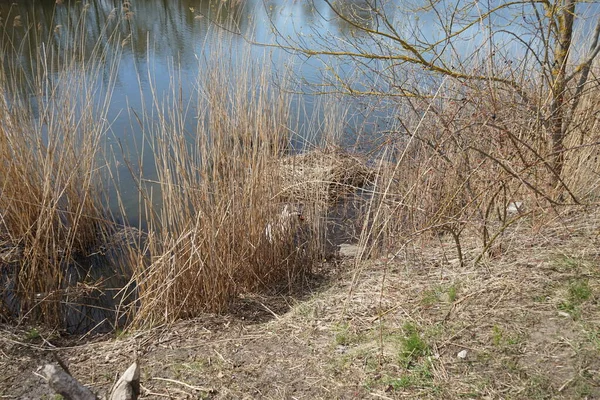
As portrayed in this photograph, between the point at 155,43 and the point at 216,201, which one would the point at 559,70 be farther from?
the point at 155,43

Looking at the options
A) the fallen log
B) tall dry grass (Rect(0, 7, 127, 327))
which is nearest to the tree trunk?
the fallen log

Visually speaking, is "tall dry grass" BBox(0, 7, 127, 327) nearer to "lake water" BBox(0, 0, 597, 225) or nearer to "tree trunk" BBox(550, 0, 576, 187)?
"lake water" BBox(0, 0, 597, 225)

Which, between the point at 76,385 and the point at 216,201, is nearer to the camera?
the point at 76,385

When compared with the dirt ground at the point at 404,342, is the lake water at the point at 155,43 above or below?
above

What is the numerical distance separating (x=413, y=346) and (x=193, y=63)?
17.8ft

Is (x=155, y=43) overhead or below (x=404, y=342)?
overhead

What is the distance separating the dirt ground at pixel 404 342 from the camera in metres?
1.83

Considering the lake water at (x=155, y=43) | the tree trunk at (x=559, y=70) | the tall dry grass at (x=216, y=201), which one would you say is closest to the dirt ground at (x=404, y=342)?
A: the tall dry grass at (x=216, y=201)

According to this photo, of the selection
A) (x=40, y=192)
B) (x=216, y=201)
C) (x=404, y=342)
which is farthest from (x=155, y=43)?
(x=404, y=342)

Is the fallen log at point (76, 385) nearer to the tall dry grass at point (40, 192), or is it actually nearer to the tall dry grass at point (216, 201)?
the tall dry grass at point (216, 201)

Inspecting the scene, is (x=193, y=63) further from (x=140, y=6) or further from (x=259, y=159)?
(x=259, y=159)

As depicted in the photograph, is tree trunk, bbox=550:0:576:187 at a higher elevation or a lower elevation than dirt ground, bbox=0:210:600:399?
higher

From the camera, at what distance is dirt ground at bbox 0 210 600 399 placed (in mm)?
1832

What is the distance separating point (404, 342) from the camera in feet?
6.52
